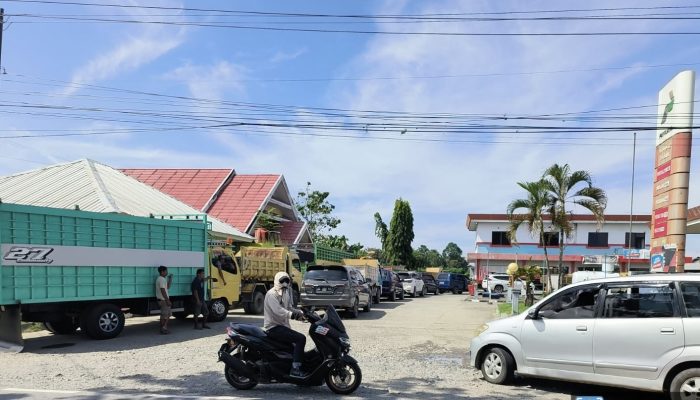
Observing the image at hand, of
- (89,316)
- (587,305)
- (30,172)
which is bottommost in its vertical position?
(89,316)

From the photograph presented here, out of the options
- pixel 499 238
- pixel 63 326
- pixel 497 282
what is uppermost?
pixel 63 326

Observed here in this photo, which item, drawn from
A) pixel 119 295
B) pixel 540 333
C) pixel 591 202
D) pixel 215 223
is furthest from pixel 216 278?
pixel 591 202

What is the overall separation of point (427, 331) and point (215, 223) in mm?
13021

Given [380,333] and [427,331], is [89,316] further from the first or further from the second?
[427,331]

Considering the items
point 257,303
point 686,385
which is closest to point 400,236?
point 257,303

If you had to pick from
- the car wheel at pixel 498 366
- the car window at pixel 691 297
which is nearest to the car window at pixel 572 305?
the car wheel at pixel 498 366

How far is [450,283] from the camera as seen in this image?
43.6 meters

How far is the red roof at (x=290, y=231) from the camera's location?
35.1 m

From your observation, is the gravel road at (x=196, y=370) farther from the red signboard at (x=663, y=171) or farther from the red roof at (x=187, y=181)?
the red roof at (x=187, y=181)

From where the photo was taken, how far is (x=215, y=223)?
25.3 m

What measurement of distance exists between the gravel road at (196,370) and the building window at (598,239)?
3616 centimetres

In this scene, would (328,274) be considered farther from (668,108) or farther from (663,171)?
(668,108)

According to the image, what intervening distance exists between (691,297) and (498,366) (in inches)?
107

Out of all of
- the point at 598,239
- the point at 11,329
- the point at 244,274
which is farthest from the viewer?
the point at 598,239
